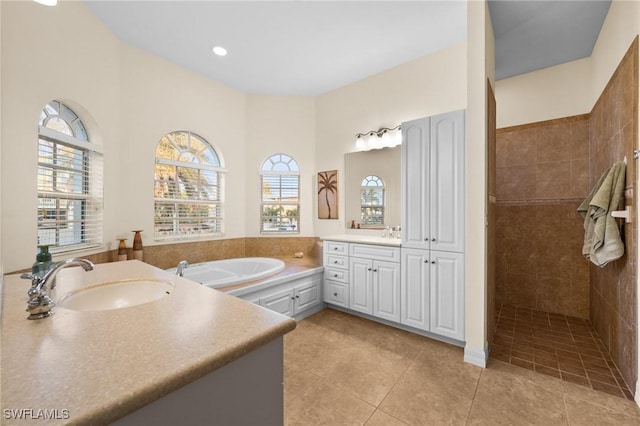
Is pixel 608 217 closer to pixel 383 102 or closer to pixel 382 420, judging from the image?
pixel 382 420

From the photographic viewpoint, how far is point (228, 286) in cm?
251

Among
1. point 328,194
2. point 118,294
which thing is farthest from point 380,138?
point 118,294

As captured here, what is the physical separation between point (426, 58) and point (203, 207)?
325cm

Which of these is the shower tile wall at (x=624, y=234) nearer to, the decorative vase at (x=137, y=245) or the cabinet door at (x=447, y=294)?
the cabinet door at (x=447, y=294)

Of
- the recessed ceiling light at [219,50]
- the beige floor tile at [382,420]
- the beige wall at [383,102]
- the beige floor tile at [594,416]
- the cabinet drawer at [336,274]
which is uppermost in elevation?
the recessed ceiling light at [219,50]

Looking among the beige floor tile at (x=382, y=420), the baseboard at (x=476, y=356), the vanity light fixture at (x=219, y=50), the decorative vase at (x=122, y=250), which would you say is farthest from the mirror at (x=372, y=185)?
the decorative vase at (x=122, y=250)

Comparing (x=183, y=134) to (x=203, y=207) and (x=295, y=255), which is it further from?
(x=295, y=255)

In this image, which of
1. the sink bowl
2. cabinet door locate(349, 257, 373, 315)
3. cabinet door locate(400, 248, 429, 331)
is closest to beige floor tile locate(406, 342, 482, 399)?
cabinet door locate(400, 248, 429, 331)

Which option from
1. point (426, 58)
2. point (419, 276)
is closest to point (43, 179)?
point (419, 276)

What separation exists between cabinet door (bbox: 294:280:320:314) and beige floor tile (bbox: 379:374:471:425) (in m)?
1.34

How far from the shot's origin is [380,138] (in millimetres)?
3307

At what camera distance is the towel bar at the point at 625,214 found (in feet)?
5.80

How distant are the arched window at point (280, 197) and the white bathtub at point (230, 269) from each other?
1.83 ft

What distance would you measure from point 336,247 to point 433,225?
1129 millimetres
